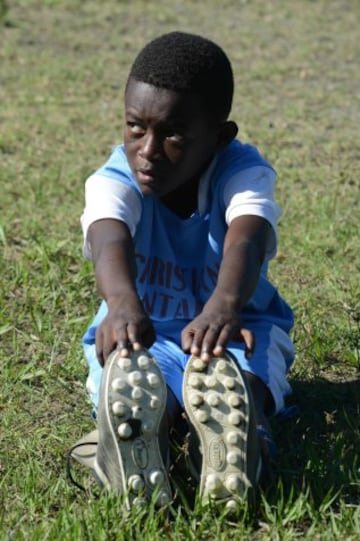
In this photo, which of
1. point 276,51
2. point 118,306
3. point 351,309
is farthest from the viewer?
point 276,51

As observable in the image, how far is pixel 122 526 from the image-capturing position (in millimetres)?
2809

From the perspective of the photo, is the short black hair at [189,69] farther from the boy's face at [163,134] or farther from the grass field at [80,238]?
the grass field at [80,238]

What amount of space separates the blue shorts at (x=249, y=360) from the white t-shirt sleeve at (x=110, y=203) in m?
0.35

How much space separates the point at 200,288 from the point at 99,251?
17.4 inches

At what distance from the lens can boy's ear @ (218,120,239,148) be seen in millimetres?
3461

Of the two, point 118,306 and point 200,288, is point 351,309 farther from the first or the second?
point 118,306

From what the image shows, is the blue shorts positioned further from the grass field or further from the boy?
the grass field

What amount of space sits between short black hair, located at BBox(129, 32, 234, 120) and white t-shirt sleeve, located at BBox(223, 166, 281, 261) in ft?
0.65

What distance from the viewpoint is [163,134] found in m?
3.29

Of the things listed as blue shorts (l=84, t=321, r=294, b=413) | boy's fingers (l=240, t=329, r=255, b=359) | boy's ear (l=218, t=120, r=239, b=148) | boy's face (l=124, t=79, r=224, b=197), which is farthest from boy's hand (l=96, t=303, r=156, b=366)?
boy's ear (l=218, t=120, r=239, b=148)

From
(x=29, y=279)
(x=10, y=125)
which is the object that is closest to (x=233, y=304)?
(x=29, y=279)

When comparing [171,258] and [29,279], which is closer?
[171,258]

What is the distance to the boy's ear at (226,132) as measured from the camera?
3.46 m

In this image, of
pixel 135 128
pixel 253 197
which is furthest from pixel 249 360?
pixel 135 128
